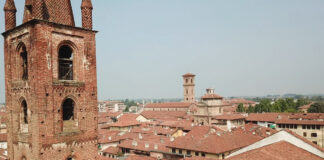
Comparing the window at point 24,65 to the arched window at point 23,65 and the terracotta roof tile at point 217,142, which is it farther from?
the terracotta roof tile at point 217,142

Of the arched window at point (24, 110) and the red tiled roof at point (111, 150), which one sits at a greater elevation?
the arched window at point (24, 110)

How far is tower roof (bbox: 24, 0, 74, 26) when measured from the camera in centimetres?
1541

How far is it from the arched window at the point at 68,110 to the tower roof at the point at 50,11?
4847 mm

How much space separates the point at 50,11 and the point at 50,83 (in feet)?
14.1

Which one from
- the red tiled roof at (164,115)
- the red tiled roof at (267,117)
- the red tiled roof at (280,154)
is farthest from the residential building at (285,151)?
the red tiled roof at (164,115)

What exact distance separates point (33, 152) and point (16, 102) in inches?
148

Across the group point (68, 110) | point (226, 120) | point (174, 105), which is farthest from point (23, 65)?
point (174, 105)

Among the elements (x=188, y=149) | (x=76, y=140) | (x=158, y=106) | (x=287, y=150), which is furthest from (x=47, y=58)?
(x=158, y=106)

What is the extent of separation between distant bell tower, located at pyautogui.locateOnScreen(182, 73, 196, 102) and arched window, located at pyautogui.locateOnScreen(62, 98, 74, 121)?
3610 inches

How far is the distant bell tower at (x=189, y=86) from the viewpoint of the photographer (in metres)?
108

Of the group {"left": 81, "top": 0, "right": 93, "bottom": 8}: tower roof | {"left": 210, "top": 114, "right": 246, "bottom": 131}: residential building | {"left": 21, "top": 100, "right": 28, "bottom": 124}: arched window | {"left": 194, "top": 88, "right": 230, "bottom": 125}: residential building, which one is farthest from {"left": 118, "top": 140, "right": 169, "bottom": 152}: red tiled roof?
{"left": 81, "top": 0, "right": 93, "bottom": 8}: tower roof

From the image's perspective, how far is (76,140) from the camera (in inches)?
659

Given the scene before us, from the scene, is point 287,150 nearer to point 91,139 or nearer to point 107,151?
point 91,139

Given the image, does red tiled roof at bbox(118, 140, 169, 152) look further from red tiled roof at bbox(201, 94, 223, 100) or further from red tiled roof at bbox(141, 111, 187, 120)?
red tiled roof at bbox(141, 111, 187, 120)
